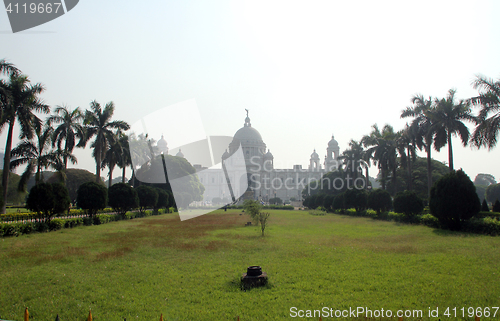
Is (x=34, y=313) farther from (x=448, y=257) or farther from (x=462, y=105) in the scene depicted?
(x=462, y=105)

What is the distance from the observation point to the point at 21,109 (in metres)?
22.5

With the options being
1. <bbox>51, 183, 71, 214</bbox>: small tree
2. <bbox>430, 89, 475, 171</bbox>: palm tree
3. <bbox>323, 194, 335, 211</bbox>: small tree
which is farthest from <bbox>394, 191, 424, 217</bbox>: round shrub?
<bbox>51, 183, 71, 214</bbox>: small tree

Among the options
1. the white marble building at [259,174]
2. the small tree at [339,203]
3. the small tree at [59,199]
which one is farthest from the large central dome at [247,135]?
the small tree at [59,199]

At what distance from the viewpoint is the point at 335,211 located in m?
42.1

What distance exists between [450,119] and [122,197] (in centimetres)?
2706

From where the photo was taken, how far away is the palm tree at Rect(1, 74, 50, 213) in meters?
21.8

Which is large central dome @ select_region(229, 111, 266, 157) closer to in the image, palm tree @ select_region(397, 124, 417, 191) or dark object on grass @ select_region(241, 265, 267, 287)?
palm tree @ select_region(397, 124, 417, 191)

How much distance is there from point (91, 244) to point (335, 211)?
32835 mm

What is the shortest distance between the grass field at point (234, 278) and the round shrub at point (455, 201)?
383 cm

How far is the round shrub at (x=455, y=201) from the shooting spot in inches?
696

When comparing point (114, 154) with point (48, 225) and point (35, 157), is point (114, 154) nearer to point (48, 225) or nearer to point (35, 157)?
point (35, 157)

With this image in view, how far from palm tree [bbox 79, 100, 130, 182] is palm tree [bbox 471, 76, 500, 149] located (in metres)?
29.6

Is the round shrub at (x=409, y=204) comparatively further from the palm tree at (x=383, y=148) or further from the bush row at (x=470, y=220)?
the palm tree at (x=383, y=148)

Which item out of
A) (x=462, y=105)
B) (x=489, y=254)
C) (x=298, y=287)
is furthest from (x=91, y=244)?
(x=462, y=105)
